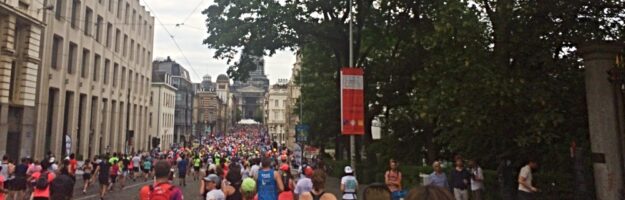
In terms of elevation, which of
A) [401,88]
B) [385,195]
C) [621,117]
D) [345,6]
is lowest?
[385,195]

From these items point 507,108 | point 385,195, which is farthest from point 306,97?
point 385,195

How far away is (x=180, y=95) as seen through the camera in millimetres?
88000

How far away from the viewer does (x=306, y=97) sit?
36938 millimetres

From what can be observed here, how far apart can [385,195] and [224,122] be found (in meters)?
157

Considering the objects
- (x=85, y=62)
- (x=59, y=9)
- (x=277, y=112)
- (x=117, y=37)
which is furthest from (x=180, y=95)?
(x=59, y=9)

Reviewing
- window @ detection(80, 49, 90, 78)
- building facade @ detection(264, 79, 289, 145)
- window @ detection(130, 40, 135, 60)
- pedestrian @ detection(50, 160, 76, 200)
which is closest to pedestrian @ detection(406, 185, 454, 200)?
pedestrian @ detection(50, 160, 76, 200)

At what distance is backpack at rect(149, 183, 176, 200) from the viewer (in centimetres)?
617

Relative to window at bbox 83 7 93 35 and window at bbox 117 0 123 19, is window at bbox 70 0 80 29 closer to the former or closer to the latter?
window at bbox 83 7 93 35

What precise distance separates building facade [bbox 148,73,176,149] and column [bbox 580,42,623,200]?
2347 inches

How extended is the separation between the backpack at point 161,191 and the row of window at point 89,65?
32.0 metres

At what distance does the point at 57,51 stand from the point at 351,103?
26138mm

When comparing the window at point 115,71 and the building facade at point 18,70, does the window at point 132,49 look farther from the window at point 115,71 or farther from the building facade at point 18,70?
the building facade at point 18,70

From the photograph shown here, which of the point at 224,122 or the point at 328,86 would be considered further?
the point at 224,122

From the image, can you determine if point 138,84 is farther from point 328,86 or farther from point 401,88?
point 401,88
